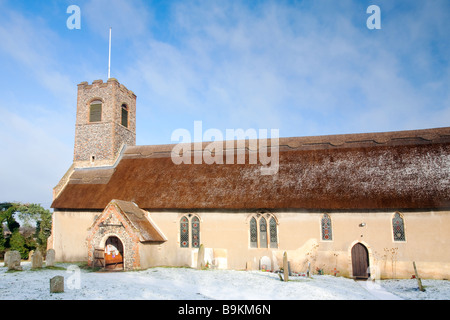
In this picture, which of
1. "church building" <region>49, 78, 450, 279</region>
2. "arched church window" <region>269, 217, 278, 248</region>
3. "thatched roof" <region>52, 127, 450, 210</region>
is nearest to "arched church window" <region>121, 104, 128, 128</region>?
"thatched roof" <region>52, 127, 450, 210</region>

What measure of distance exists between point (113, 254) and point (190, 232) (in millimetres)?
5525

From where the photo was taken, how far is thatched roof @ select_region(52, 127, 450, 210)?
20.2m

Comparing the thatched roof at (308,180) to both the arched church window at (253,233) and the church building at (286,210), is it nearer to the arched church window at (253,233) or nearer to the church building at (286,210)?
the church building at (286,210)

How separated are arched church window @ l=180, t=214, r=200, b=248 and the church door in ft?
14.5

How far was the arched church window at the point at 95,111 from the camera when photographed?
30.7 metres

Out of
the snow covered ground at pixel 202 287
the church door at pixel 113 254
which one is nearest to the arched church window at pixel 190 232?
the snow covered ground at pixel 202 287

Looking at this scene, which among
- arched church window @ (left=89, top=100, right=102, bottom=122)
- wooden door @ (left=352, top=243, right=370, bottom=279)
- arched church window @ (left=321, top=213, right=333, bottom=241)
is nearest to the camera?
wooden door @ (left=352, top=243, right=370, bottom=279)

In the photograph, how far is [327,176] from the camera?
22281mm

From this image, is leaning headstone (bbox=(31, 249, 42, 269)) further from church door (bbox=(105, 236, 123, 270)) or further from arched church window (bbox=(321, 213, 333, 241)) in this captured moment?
arched church window (bbox=(321, 213, 333, 241))

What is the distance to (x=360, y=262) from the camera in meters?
20.0

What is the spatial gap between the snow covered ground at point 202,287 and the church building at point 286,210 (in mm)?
1535

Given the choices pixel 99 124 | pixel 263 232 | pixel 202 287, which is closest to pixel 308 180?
pixel 263 232

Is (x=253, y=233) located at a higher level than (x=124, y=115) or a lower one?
lower

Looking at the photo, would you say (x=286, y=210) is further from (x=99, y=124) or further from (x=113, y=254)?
(x=99, y=124)
